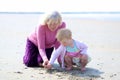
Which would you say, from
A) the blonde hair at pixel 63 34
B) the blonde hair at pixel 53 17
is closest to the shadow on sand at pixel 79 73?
the blonde hair at pixel 63 34

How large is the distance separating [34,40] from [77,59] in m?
0.87

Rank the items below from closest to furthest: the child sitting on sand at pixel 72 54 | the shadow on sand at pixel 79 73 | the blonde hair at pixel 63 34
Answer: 1. the shadow on sand at pixel 79 73
2. the blonde hair at pixel 63 34
3. the child sitting on sand at pixel 72 54

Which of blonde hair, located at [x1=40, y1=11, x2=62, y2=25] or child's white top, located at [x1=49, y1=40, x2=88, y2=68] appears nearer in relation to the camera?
blonde hair, located at [x1=40, y1=11, x2=62, y2=25]

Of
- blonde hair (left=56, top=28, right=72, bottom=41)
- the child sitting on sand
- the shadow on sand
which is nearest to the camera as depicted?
the shadow on sand

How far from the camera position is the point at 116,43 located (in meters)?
9.96

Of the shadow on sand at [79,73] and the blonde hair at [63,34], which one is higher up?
the blonde hair at [63,34]

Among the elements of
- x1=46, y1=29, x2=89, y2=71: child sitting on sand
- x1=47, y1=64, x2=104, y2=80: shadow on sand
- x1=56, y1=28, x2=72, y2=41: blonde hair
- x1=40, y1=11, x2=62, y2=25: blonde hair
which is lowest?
x1=47, y1=64, x2=104, y2=80: shadow on sand

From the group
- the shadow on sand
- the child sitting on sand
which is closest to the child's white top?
the child sitting on sand

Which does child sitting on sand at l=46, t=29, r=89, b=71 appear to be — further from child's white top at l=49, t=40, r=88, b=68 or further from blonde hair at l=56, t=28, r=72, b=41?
blonde hair at l=56, t=28, r=72, b=41

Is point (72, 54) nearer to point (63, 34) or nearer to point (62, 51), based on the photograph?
point (62, 51)

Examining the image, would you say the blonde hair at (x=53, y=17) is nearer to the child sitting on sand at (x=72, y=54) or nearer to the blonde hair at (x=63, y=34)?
the blonde hair at (x=63, y=34)

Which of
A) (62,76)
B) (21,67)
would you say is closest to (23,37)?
(21,67)

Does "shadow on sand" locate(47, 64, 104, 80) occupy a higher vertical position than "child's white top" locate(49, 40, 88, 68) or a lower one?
lower

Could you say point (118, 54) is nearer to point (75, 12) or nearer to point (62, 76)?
point (62, 76)
